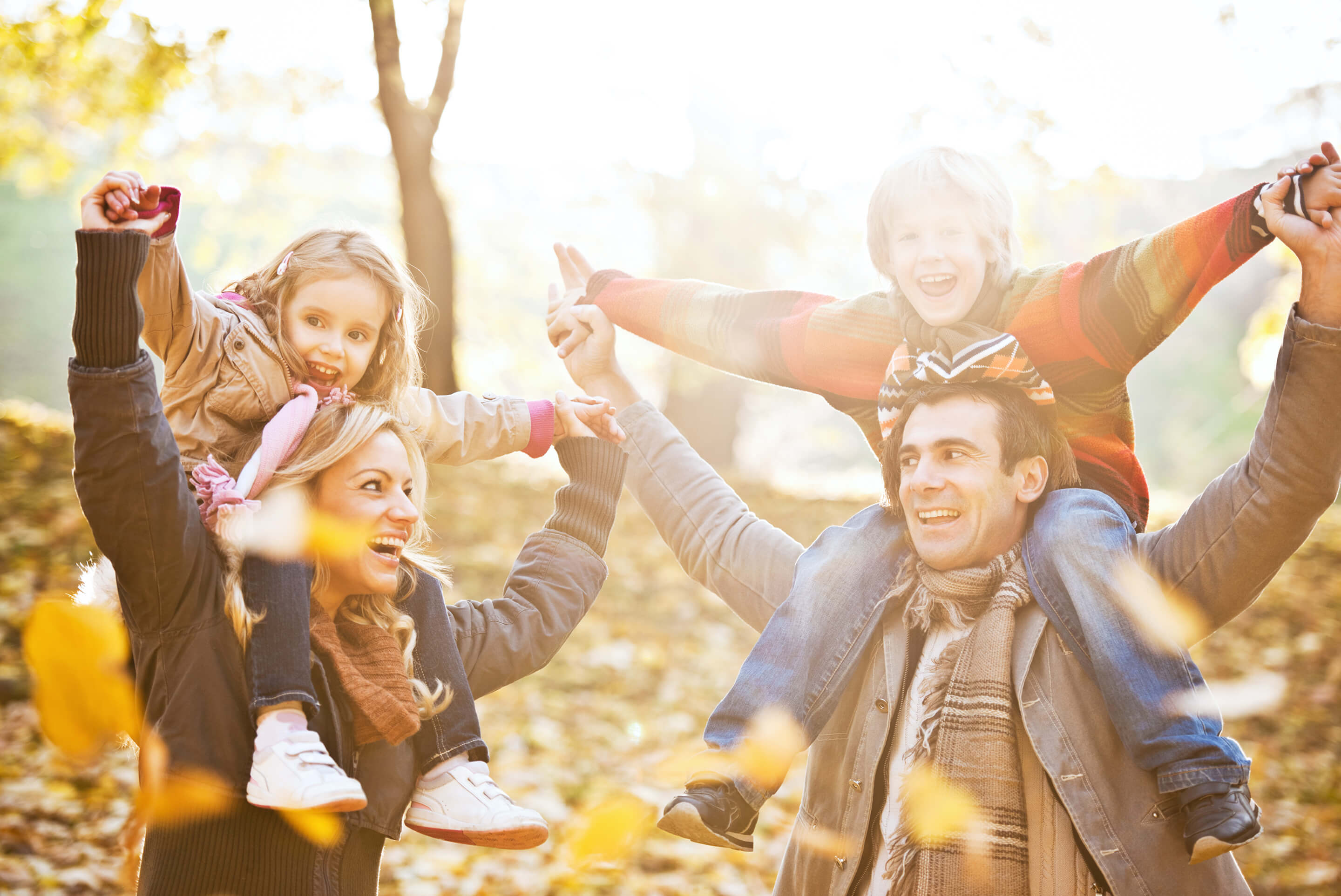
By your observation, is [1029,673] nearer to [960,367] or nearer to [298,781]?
[960,367]

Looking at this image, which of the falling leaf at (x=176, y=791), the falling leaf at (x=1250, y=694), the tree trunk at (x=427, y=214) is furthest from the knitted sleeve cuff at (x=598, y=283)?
the falling leaf at (x=1250, y=694)

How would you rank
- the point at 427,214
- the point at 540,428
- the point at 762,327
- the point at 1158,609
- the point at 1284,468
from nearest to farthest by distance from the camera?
the point at 1284,468 → the point at 1158,609 → the point at 540,428 → the point at 762,327 → the point at 427,214

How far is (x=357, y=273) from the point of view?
2.41 metres

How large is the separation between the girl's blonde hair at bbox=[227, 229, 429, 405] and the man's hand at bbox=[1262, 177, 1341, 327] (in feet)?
6.03

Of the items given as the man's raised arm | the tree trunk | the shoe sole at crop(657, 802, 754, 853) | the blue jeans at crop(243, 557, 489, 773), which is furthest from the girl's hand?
the tree trunk

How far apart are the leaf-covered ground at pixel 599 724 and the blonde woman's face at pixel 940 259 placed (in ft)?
12.4

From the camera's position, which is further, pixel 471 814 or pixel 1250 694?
pixel 1250 694

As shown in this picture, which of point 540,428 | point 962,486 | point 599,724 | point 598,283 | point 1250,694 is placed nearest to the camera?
point 962,486

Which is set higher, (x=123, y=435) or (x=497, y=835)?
(x=123, y=435)

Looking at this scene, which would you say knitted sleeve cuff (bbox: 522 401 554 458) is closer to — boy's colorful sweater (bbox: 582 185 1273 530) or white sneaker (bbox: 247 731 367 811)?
boy's colorful sweater (bbox: 582 185 1273 530)

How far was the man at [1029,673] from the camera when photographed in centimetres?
197

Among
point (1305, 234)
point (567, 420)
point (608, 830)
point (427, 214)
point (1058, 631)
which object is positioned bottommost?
point (608, 830)

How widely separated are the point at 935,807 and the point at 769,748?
0.36 metres

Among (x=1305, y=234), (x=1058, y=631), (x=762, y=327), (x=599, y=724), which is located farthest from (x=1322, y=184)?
(x=599, y=724)
